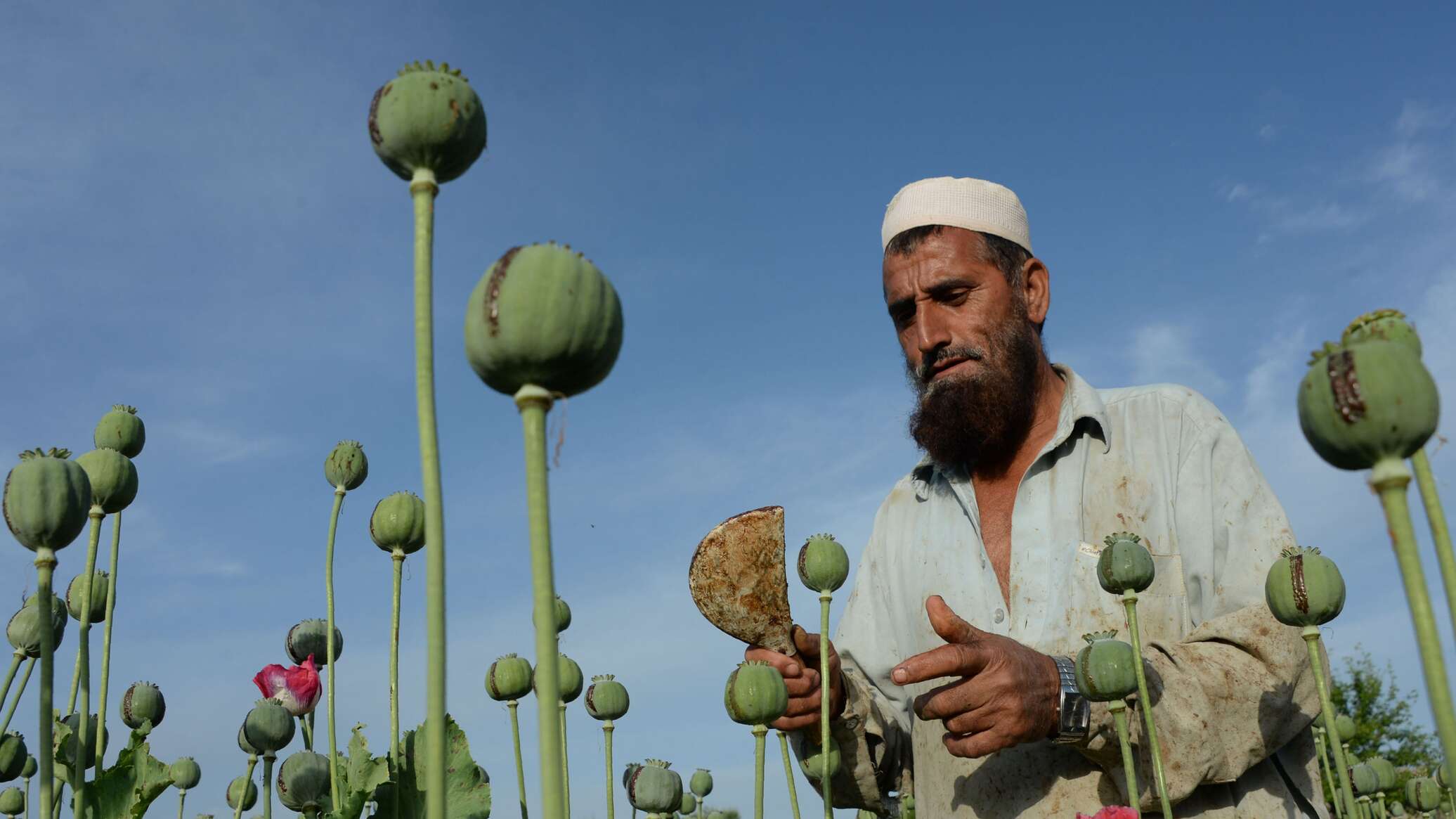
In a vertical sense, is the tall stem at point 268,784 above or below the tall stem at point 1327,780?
above

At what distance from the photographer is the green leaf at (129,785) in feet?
7.25

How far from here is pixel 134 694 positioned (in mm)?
2664

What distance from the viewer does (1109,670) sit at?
244 centimetres

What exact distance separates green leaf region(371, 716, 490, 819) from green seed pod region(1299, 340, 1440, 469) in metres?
1.45

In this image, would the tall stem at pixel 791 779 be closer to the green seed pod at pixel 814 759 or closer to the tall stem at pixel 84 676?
the green seed pod at pixel 814 759

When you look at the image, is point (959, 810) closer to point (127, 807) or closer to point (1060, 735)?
point (1060, 735)

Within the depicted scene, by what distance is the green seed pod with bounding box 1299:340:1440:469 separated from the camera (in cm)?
98

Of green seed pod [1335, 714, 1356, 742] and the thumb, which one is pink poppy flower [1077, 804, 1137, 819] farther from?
green seed pod [1335, 714, 1356, 742]

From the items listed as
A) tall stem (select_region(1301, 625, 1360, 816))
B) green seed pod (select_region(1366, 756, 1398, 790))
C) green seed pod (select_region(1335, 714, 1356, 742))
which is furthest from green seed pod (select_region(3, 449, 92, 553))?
green seed pod (select_region(1366, 756, 1398, 790))

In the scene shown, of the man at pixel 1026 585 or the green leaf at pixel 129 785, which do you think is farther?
the man at pixel 1026 585

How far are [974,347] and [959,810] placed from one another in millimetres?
1541

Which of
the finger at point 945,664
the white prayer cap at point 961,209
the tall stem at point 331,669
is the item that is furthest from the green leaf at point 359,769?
the white prayer cap at point 961,209

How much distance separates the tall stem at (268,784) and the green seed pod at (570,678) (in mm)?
696

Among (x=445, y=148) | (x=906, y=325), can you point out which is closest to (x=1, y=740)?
(x=445, y=148)
